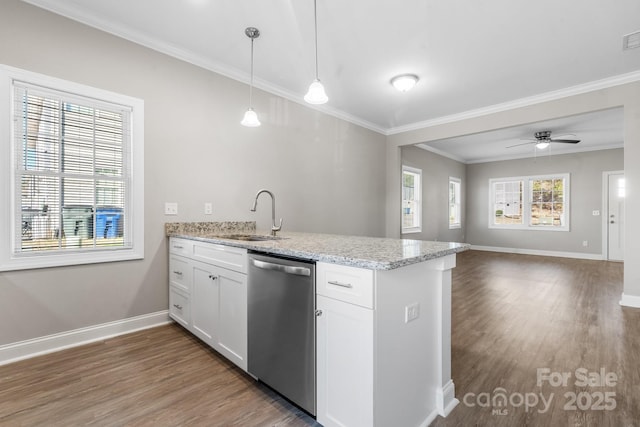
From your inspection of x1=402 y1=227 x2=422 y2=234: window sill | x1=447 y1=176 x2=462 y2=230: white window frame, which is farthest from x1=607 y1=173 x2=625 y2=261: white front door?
x1=402 y1=227 x2=422 y2=234: window sill

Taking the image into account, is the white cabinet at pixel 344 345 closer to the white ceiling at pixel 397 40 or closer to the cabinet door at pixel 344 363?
the cabinet door at pixel 344 363

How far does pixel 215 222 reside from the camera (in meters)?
3.22

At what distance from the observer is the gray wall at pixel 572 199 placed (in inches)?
275

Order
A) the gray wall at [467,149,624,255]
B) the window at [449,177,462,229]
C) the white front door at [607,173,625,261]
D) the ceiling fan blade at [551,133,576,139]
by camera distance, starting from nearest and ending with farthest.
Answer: the ceiling fan blade at [551,133,576,139], the white front door at [607,173,625,261], the gray wall at [467,149,624,255], the window at [449,177,462,229]

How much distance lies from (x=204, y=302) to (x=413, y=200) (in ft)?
18.2

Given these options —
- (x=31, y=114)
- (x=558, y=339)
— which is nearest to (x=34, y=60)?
(x=31, y=114)

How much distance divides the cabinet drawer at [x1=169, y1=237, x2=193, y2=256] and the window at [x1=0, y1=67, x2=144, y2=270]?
10.1 inches

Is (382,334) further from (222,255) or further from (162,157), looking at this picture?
(162,157)

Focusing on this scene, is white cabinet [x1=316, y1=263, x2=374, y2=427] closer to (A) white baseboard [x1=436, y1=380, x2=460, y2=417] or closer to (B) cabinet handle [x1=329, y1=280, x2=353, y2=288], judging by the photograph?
(B) cabinet handle [x1=329, y1=280, x2=353, y2=288]

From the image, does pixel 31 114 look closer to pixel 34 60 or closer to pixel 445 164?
pixel 34 60

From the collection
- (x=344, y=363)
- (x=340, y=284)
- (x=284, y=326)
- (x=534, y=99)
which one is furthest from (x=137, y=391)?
(x=534, y=99)

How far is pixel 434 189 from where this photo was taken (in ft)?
24.6

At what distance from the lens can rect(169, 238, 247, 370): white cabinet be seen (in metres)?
1.98

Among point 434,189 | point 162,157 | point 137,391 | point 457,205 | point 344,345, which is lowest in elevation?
point 137,391
